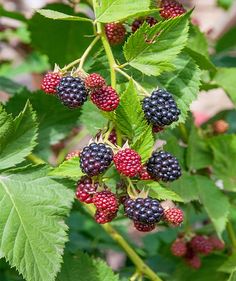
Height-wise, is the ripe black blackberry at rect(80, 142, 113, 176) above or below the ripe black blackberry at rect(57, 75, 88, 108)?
below

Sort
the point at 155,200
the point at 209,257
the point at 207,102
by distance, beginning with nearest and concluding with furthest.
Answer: the point at 155,200 < the point at 209,257 < the point at 207,102

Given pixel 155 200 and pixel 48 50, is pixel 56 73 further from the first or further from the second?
pixel 48 50

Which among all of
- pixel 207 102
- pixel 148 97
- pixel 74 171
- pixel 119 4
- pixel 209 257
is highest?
pixel 207 102

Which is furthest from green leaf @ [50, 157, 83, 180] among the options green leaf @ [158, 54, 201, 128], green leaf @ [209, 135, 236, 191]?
green leaf @ [209, 135, 236, 191]

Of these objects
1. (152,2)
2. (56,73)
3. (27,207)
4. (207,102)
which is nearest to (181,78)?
(152,2)

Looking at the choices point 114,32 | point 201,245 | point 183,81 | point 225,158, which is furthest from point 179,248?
point 114,32

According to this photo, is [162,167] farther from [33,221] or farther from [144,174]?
[33,221]

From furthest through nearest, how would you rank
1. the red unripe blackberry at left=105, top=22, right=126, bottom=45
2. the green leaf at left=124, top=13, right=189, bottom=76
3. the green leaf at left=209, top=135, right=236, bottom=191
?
the green leaf at left=209, top=135, right=236, bottom=191
the red unripe blackberry at left=105, top=22, right=126, bottom=45
the green leaf at left=124, top=13, right=189, bottom=76

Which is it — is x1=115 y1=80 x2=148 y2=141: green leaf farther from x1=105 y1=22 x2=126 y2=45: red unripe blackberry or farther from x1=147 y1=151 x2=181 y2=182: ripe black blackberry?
x1=105 y1=22 x2=126 y2=45: red unripe blackberry
